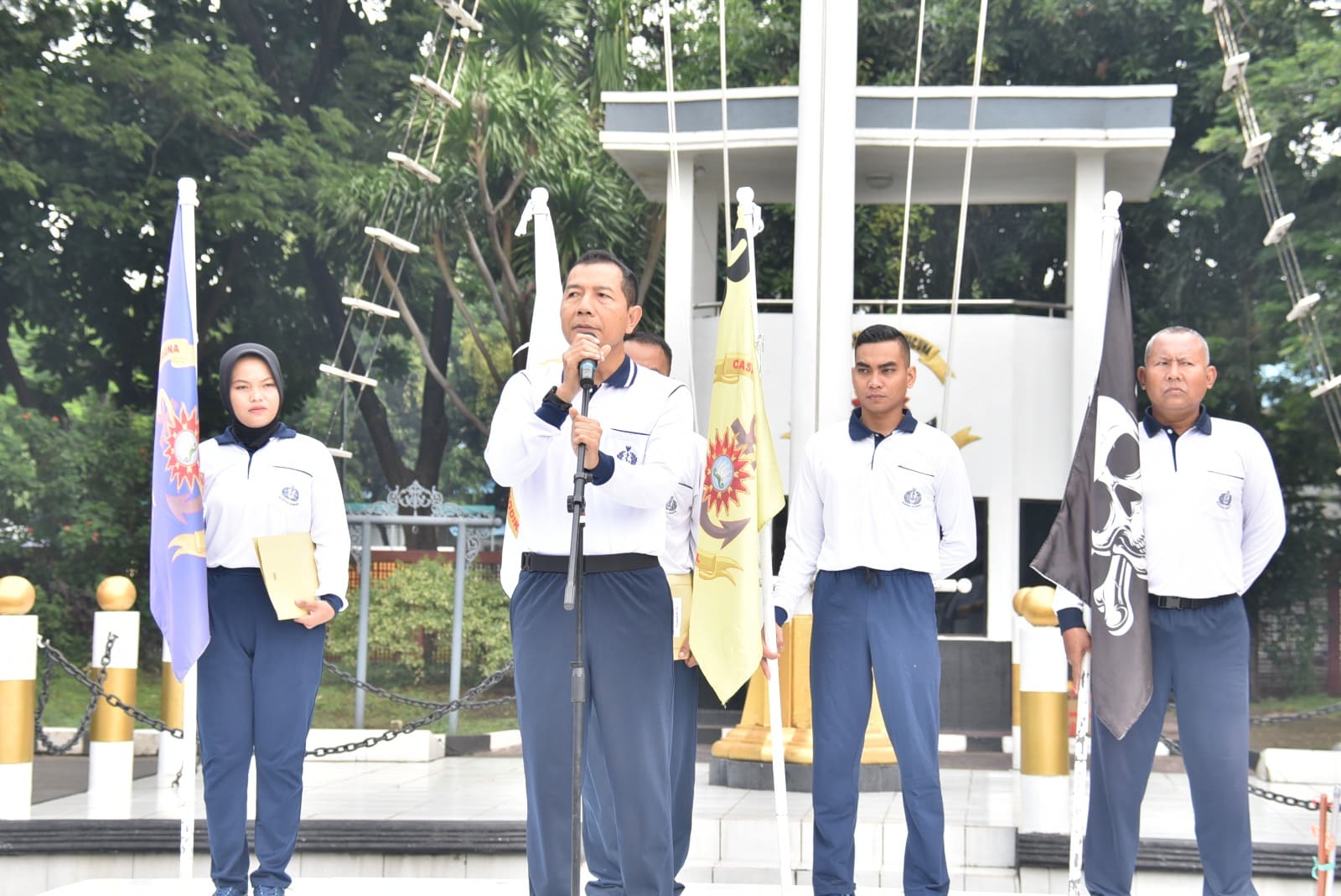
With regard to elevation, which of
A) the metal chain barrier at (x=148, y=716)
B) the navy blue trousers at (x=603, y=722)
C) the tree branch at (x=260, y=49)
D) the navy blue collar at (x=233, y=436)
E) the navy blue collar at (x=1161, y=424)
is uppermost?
the tree branch at (x=260, y=49)

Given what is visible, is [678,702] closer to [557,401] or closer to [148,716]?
[557,401]

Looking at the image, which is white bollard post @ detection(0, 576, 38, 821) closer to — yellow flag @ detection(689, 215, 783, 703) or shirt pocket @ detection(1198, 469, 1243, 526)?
yellow flag @ detection(689, 215, 783, 703)

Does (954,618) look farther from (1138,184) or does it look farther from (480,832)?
(480,832)

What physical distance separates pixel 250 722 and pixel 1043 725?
141 inches

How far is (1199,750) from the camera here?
4570 mm

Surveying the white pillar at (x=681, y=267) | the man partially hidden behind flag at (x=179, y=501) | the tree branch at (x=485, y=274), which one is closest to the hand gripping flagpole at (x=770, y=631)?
the man partially hidden behind flag at (x=179, y=501)

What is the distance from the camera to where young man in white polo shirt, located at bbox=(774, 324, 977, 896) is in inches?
193

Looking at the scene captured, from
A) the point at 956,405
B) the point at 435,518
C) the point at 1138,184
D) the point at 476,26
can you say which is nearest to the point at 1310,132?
the point at 1138,184

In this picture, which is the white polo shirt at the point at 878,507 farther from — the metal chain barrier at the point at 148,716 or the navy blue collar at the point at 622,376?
the metal chain barrier at the point at 148,716

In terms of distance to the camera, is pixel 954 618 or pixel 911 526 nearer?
pixel 911 526

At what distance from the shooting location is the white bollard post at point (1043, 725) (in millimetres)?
6770

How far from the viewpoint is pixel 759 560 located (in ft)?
17.7

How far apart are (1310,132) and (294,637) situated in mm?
14979

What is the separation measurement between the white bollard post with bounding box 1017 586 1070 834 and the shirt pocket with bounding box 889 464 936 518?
6.18 ft
